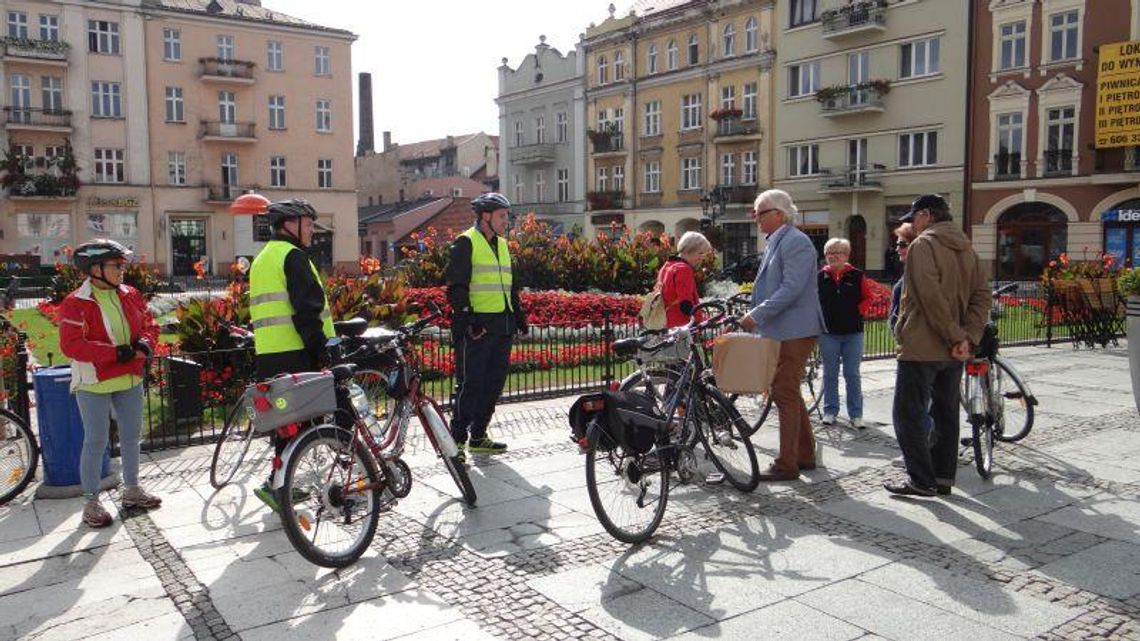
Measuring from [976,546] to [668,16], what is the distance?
44.2 metres

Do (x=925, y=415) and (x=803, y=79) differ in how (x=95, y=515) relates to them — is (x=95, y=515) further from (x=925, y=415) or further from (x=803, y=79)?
(x=803, y=79)

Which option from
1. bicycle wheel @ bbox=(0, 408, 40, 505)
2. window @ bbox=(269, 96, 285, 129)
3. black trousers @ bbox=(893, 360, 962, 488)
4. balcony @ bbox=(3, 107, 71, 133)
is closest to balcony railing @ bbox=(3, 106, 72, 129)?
→ balcony @ bbox=(3, 107, 71, 133)

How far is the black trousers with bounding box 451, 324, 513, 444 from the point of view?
7.17m

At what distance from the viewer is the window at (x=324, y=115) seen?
161 ft

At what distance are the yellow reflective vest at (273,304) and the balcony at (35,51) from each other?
Answer: 43894 millimetres

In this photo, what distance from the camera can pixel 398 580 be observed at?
15.6 feet

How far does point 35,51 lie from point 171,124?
6399mm

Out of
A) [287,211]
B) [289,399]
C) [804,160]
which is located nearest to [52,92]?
[804,160]

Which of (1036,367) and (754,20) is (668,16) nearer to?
(754,20)

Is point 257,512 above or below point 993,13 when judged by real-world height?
below

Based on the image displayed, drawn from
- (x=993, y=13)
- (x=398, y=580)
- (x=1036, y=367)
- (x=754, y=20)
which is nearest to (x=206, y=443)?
(x=398, y=580)

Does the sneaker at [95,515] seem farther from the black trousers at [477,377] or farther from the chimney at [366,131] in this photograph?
the chimney at [366,131]

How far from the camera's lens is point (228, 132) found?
4619 cm

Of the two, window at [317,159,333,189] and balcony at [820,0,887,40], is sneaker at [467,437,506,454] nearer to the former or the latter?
balcony at [820,0,887,40]
